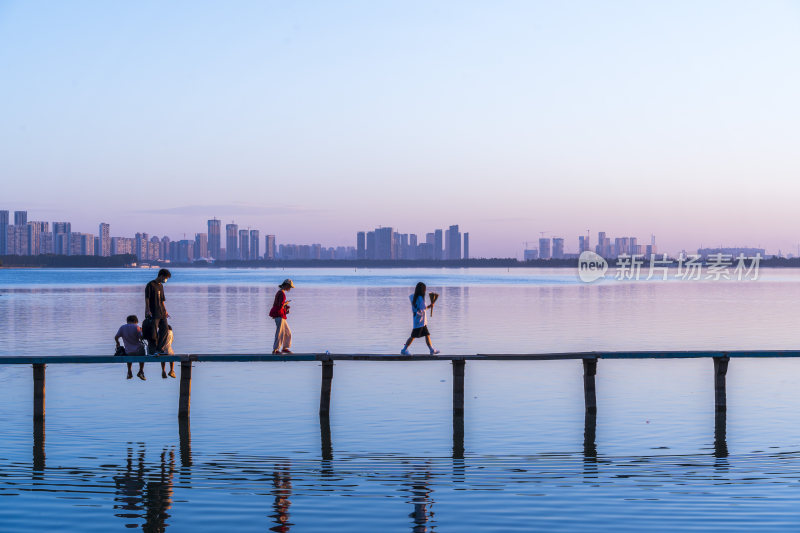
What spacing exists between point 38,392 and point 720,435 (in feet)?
49.2

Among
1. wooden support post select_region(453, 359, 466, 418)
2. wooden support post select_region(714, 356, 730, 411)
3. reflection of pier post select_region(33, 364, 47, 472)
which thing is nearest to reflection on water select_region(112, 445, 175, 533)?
reflection of pier post select_region(33, 364, 47, 472)

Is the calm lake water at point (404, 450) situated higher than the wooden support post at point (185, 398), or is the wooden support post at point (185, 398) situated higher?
the wooden support post at point (185, 398)

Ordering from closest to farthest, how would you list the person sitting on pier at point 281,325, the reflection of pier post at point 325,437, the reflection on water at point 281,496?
the reflection on water at point 281,496, the reflection of pier post at point 325,437, the person sitting on pier at point 281,325

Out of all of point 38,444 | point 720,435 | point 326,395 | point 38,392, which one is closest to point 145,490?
point 38,444

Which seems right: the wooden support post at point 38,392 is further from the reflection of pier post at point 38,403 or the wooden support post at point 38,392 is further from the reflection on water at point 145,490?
the reflection on water at point 145,490

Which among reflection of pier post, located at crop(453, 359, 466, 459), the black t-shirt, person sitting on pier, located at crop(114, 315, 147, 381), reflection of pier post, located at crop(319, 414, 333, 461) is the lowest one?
reflection of pier post, located at crop(319, 414, 333, 461)

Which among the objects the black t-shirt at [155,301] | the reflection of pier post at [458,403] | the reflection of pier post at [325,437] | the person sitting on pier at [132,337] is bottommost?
the reflection of pier post at [325,437]

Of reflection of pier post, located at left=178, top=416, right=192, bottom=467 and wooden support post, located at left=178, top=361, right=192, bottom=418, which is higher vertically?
wooden support post, located at left=178, top=361, right=192, bottom=418

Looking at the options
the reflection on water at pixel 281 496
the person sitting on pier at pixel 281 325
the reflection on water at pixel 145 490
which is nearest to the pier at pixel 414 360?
the person sitting on pier at pixel 281 325

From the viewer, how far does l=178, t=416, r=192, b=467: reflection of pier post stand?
1750 centimetres

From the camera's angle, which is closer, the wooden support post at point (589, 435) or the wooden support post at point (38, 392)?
the wooden support post at point (589, 435)

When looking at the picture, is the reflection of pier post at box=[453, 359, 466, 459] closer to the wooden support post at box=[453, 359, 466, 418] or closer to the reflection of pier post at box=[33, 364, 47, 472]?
the wooden support post at box=[453, 359, 466, 418]

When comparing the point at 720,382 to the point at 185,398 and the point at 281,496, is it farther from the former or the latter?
the point at 185,398

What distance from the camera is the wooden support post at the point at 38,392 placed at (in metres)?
20.2
